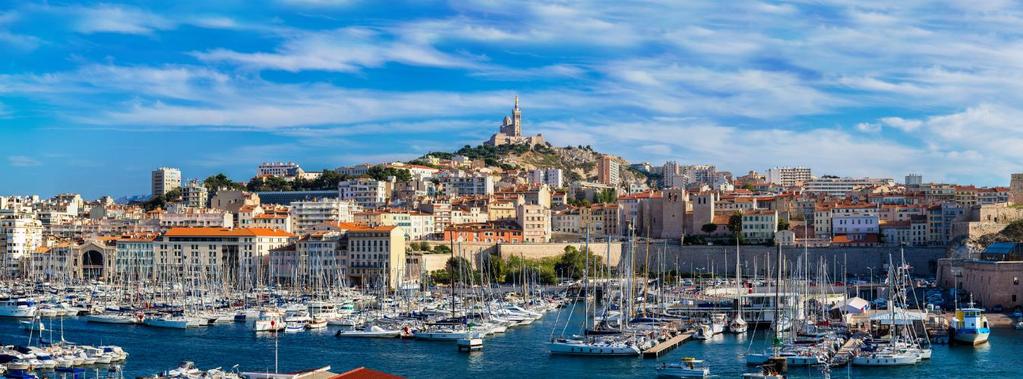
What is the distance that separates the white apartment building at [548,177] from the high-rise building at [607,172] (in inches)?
221

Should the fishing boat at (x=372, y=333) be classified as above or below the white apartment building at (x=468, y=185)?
below

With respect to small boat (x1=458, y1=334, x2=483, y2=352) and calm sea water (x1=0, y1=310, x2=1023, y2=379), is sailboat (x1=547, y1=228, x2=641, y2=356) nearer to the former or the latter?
calm sea water (x1=0, y1=310, x2=1023, y2=379)

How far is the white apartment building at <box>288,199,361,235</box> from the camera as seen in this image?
6669cm

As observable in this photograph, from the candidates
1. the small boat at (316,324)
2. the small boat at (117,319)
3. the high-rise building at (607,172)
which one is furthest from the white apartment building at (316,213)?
the high-rise building at (607,172)

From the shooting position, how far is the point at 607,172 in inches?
4247

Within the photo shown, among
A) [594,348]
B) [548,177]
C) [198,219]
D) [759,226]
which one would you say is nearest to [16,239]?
[198,219]

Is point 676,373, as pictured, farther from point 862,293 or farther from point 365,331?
point 862,293

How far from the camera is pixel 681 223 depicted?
64750 mm

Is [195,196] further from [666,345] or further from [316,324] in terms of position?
[666,345]

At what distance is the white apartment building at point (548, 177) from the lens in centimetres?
9850

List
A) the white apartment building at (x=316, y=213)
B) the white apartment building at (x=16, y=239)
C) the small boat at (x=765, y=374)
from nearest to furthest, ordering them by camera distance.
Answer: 1. the small boat at (x=765, y=374)
2. the white apartment building at (x=16, y=239)
3. the white apartment building at (x=316, y=213)

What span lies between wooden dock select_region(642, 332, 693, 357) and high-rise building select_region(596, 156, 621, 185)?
71.6m

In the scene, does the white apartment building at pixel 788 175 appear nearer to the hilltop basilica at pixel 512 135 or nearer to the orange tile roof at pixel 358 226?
the hilltop basilica at pixel 512 135

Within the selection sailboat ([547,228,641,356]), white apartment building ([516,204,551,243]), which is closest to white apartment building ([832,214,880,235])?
white apartment building ([516,204,551,243])
